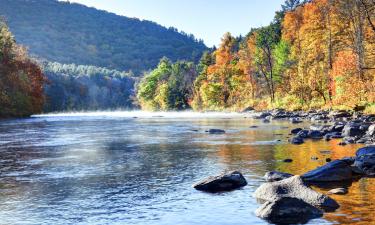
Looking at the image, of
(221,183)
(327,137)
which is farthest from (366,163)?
(327,137)

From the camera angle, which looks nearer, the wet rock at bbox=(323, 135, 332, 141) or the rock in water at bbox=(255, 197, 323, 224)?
the rock in water at bbox=(255, 197, 323, 224)

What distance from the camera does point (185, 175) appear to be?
80.8ft

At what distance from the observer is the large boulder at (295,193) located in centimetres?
1722

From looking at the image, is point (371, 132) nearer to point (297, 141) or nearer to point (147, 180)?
point (297, 141)

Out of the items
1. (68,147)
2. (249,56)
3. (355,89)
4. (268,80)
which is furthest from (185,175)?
(249,56)

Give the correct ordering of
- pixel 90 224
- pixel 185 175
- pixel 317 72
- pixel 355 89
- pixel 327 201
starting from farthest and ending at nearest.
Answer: pixel 317 72
pixel 355 89
pixel 185 175
pixel 327 201
pixel 90 224

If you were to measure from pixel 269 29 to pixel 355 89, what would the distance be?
74.2 metres

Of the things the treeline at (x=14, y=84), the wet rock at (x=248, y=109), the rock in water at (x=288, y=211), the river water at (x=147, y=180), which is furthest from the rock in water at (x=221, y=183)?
the wet rock at (x=248, y=109)

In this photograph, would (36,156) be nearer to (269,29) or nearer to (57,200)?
(57,200)

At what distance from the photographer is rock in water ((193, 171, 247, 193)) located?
2109 cm

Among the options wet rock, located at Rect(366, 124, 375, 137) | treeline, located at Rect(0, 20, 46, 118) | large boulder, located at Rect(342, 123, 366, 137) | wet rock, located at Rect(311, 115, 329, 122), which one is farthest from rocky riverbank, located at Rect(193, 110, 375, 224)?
treeline, located at Rect(0, 20, 46, 118)

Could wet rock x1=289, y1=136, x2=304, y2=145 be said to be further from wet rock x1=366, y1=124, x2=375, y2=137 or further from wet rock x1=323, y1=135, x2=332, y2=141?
wet rock x1=366, y1=124, x2=375, y2=137

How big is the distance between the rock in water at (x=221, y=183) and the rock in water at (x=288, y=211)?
453cm

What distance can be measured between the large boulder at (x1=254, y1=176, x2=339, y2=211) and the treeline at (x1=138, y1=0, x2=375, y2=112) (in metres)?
25.6
